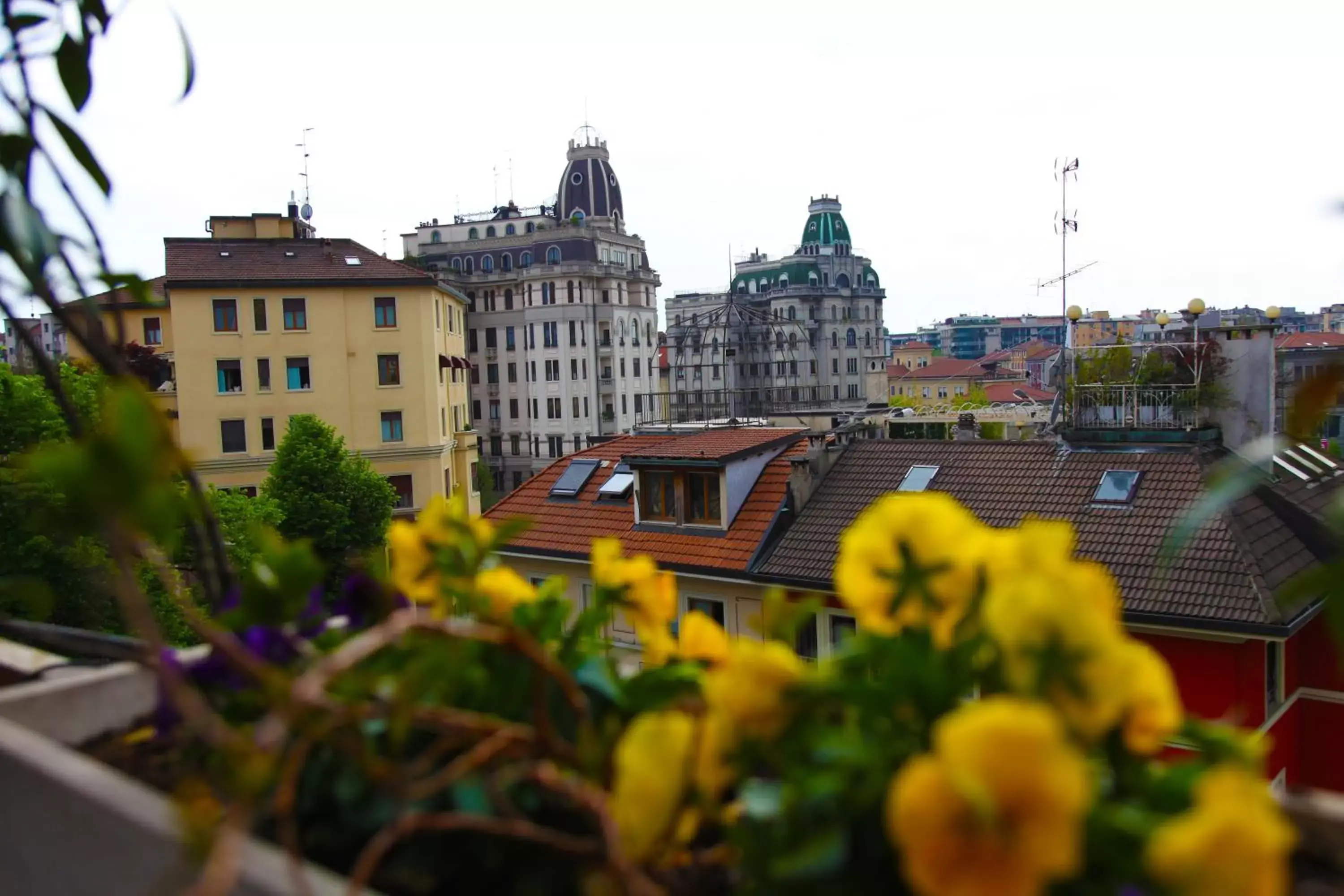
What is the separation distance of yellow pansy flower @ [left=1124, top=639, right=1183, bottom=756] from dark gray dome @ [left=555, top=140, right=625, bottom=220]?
66273mm

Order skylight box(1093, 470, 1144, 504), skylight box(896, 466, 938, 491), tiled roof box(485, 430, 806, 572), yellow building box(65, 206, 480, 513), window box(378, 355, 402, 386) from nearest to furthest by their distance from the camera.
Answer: skylight box(1093, 470, 1144, 504), skylight box(896, 466, 938, 491), tiled roof box(485, 430, 806, 572), yellow building box(65, 206, 480, 513), window box(378, 355, 402, 386)

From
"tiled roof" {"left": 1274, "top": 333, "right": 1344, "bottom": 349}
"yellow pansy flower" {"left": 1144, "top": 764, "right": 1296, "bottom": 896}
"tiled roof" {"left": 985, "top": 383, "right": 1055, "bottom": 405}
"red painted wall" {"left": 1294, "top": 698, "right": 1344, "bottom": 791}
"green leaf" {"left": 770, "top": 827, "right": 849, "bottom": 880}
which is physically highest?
"tiled roof" {"left": 1274, "top": 333, "right": 1344, "bottom": 349}

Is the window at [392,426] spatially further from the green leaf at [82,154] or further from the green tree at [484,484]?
the green leaf at [82,154]

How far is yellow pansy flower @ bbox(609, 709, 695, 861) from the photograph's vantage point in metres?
1.30

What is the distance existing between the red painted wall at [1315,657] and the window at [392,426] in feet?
93.8

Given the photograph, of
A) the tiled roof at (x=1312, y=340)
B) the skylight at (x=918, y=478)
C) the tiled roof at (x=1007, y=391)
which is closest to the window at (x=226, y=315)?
the skylight at (x=918, y=478)

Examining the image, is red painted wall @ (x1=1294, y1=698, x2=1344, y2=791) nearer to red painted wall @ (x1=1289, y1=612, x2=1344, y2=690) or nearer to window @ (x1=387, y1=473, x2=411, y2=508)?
red painted wall @ (x1=1289, y1=612, x2=1344, y2=690)

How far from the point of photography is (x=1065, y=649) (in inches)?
44.4

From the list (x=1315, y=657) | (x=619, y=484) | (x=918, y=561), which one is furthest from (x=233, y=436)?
(x=918, y=561)

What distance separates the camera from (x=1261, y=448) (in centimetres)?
128

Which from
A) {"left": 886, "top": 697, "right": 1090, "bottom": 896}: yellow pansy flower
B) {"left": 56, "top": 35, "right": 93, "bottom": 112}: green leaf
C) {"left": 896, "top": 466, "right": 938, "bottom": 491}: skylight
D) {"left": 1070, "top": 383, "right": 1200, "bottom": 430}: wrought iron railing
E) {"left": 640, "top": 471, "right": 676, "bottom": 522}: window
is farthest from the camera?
{"left": 640, "top": 471, "right": 676, "bottom": 522}: window

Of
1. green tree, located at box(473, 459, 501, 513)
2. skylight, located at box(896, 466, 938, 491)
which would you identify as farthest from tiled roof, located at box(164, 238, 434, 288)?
skylight, located at box(896, 466, 938, 491)

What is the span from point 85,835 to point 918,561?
1.28 metres

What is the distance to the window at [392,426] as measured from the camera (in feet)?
119
